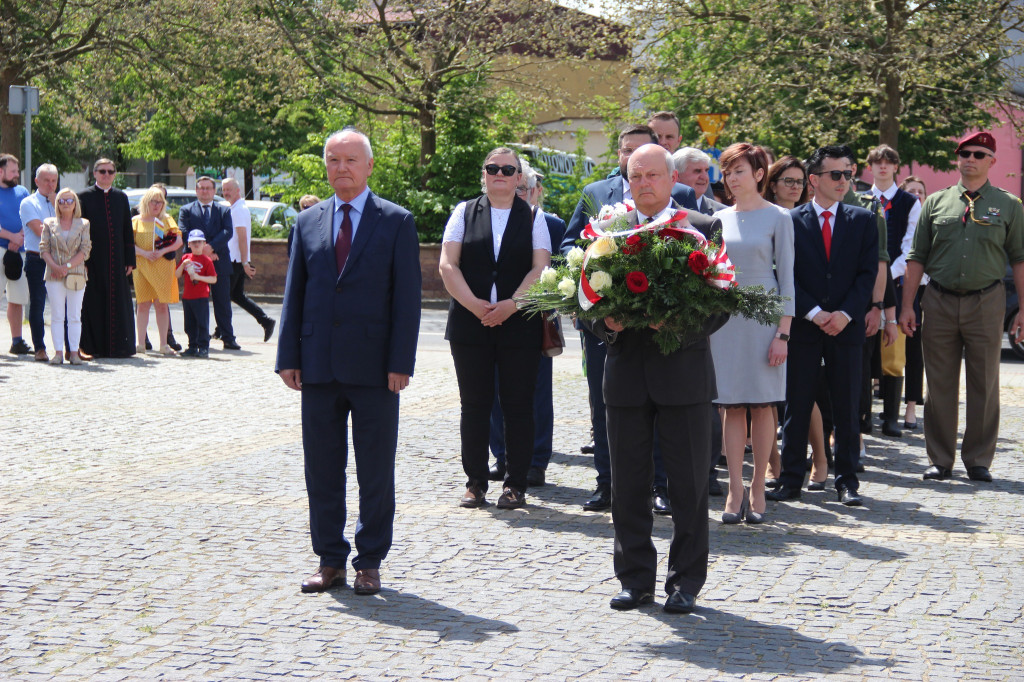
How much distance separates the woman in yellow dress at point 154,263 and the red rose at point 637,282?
36.9 ft

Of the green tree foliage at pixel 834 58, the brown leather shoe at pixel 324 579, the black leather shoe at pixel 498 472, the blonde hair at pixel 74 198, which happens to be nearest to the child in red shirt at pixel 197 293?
the blonde hair at pixel 74 198

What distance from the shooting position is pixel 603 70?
2745 cm

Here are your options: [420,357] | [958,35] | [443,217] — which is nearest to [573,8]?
[443,217]

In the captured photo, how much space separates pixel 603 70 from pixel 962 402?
16.4 meters

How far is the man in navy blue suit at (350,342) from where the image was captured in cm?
579

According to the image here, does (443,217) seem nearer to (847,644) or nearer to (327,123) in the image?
(327,123)

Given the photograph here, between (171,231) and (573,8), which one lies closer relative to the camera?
(171,231)

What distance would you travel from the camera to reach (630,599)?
553cm

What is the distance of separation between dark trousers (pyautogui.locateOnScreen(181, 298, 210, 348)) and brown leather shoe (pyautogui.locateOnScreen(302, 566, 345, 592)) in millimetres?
10257

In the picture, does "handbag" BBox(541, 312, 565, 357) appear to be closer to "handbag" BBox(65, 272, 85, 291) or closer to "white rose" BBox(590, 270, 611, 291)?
"white rose" BBox(590, 270, 611, 291)

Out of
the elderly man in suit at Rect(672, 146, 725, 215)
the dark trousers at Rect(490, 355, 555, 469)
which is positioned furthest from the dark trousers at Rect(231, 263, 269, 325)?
the elderly man in suit at Rect(672, 146, 725, 215)

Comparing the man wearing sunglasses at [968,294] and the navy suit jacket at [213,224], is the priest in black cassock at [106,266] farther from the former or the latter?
the man wearing sunglasses at [968,294]

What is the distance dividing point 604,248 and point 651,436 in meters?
0.86

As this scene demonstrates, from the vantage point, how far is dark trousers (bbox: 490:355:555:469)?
27.8 feet
